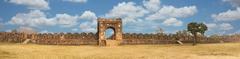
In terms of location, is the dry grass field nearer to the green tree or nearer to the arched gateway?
the arched gateway

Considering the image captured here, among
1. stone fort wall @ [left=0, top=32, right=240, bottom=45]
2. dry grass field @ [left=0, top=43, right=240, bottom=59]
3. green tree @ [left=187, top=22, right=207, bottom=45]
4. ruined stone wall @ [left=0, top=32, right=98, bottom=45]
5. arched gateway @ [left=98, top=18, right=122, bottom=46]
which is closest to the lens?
dry grass field @ [left=0, top=43, right=240, bottom=59]

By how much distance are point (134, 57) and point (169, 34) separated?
99.1ft

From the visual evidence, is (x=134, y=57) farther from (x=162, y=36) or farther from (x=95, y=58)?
(x=162, y=36)

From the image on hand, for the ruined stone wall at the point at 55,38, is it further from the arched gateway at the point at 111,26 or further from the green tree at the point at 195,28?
the green tree at the point at 195,28

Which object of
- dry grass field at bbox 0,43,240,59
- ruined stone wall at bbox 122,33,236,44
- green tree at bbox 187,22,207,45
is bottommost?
dry grass field at bbox 0,43,240,59

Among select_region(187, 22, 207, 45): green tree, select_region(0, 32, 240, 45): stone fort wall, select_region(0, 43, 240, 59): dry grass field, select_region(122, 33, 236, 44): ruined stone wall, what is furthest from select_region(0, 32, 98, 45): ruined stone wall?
select_region(187, 22, 207, 45): green tree

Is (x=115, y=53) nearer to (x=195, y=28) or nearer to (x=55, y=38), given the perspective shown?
(x=55, y=38)

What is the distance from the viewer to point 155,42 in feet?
193

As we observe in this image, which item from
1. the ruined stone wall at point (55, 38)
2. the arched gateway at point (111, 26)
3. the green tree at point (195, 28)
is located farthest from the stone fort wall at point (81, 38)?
the green tree at point (195, 28)

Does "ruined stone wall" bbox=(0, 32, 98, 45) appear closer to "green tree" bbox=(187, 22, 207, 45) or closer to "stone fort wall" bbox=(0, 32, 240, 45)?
"stone fort wall" bbox=(0, 32, 240, 45)

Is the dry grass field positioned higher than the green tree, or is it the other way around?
the green tree

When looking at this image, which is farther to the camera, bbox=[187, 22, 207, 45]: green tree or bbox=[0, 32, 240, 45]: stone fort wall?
bbox=[187, 22, 207, 45]: green tree

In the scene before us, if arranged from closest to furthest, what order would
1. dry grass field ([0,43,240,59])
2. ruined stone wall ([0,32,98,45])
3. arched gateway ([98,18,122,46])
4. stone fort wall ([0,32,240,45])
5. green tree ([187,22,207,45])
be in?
dry grass field ([0,43,240,59]), ruined stone wall ([0,32,98,45]), stone fort wall ([0,32,240,45]), arched gateway ([98,18,122,46]), green tree ([187,22,207,45])

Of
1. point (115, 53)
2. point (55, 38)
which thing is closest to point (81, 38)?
point (55, 38)
